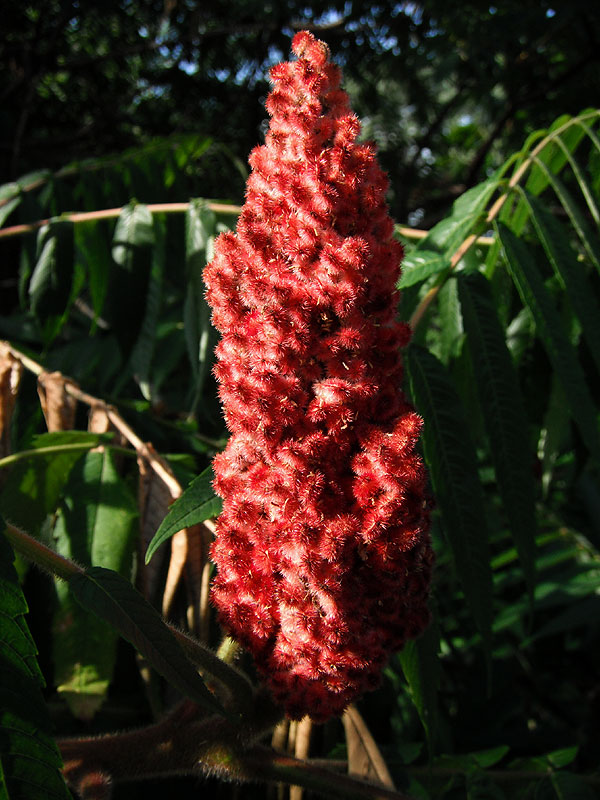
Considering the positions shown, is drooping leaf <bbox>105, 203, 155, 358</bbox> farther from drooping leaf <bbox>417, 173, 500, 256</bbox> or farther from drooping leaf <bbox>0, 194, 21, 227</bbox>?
drooping leaf <bbox>417, 173, 500, 256</bbox>

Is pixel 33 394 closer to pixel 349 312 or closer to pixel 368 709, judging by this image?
pixel 349 312

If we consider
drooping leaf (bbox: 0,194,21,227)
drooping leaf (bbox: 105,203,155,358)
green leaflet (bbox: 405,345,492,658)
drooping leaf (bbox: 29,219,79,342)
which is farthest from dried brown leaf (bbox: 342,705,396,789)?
drooping leaf (bbox: 0,194,21,227)

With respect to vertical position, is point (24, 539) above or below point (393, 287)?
below

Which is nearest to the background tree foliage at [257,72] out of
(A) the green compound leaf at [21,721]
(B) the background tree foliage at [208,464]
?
(B) the background tree foliage at [208,464]

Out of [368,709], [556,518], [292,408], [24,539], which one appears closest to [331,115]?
[292,408]

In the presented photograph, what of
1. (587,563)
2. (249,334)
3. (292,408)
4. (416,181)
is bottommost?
(587,563)

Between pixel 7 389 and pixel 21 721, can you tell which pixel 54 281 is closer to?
pixel 7 389

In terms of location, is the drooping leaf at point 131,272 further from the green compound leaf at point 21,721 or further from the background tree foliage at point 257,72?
the background tree foliage at point 257,72
